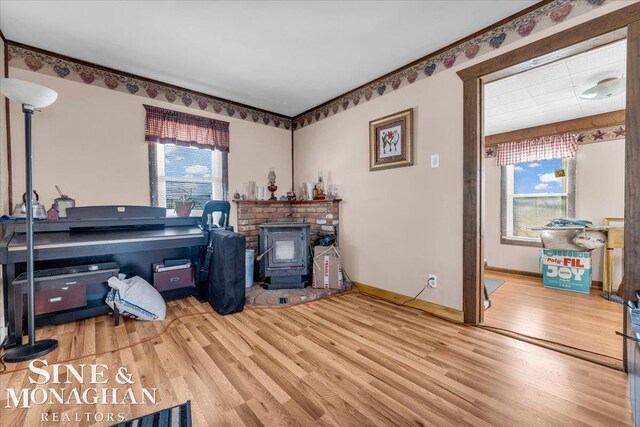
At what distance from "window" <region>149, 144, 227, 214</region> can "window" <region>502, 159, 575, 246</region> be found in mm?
4476

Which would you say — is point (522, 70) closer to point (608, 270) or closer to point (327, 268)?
point (327, 268)

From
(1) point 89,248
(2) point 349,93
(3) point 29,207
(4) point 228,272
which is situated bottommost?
(4) point 228,272

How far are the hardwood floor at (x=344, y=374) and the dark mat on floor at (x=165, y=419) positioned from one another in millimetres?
47

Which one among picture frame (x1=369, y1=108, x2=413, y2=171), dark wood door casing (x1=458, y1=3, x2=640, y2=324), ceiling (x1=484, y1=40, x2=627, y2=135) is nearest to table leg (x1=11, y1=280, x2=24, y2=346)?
picture frame (x1=369, y1=108, x2=413, y2=171)

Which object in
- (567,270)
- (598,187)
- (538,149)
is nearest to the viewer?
(567,270)

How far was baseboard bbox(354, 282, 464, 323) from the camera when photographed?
7.89 ft

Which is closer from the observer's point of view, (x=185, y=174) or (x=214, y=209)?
(x=214, y=209)

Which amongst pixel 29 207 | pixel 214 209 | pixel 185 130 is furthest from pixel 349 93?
pixel 29 207

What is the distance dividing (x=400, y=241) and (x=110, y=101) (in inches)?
134

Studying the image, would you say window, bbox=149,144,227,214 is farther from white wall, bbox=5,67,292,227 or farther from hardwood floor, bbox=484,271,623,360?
hardwood floor, bbox=484,271,623,360

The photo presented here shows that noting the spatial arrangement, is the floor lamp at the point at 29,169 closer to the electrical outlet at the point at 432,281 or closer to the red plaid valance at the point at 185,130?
the red plaid valance at the point at 185,130

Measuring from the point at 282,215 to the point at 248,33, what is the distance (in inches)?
91.5

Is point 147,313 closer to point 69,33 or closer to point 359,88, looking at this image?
point 69,33

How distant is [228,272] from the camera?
2.50 m
